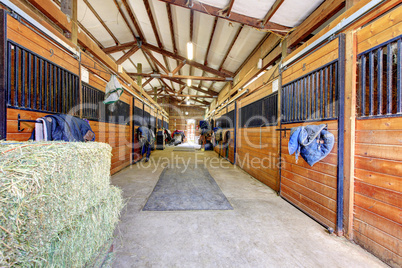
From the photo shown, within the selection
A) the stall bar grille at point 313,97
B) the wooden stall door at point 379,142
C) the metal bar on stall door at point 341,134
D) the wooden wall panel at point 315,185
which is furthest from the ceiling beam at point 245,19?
the wooden wall panel at point 315,185

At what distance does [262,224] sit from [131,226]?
60.6 inches

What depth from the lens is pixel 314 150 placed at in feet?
5.87

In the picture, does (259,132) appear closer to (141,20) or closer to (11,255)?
(11,255)

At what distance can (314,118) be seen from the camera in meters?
2.00

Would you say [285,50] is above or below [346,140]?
above

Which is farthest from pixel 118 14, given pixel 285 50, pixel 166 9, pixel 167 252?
pixel 167 252

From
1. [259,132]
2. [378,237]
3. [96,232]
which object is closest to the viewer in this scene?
[96,232]

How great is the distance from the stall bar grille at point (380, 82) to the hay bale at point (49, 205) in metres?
2.46

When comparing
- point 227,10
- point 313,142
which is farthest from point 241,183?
point 227,10

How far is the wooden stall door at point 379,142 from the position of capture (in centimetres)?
124

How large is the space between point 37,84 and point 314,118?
3.58 metres

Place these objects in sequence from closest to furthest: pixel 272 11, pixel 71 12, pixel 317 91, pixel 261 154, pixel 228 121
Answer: pixel 317 91 < pixel 272 11 < pixel 71 12 < pixel 261 154 < pixel 228 121

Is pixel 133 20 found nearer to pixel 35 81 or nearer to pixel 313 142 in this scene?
pixel 35 81

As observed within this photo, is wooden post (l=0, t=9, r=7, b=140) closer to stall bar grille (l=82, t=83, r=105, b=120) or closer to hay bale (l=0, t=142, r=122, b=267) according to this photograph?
hay bale (l=0, t=142, r=122, b=267)
